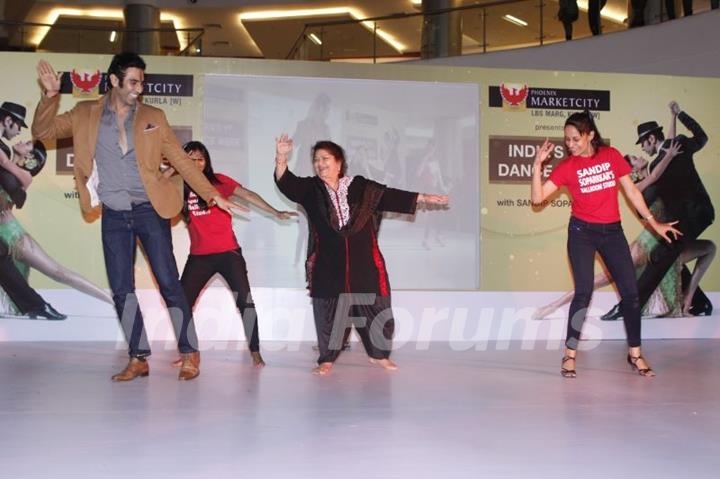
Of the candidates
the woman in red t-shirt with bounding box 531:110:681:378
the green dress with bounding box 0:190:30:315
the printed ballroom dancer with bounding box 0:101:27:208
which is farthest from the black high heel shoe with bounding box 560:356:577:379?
the printed ballroom dancer with bounding box 0:101:27:208

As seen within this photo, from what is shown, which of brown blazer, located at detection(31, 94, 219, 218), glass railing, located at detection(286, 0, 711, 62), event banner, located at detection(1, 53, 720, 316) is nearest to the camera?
brown blazer, located at detection(31, 94, 219, 218)

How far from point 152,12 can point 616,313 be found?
32.8 feet

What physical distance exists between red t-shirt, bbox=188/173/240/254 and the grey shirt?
763 mm

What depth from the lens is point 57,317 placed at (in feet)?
21.7

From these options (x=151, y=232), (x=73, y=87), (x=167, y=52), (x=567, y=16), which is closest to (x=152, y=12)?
(x=167, y=52)

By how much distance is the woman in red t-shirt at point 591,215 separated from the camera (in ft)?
16.4

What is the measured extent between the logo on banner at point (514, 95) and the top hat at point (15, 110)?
364 centimetres

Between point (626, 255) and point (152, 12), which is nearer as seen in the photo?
point (626, 255)

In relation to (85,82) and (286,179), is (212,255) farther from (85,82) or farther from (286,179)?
(85,82)

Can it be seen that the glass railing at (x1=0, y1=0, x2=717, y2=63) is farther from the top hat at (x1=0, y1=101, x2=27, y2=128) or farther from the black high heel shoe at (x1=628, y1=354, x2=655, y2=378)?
the black high heel shoe at (x1=628, y1=354, x2=655, y2=378)

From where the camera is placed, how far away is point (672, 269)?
23.8 ft

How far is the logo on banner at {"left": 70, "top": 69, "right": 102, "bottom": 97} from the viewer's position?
6680mm

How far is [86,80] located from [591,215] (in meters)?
3.87

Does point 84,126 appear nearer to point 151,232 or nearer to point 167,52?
point 151,232
